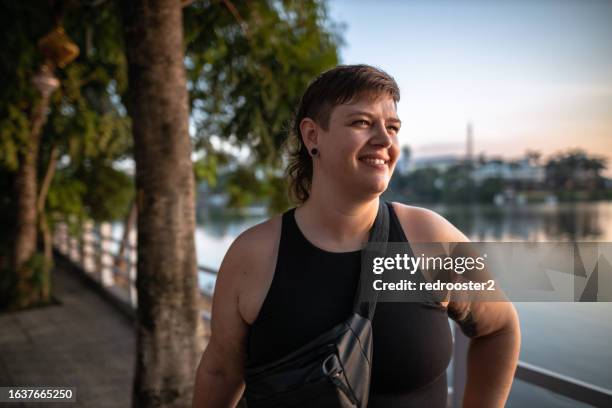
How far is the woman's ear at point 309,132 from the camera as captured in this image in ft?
3.76

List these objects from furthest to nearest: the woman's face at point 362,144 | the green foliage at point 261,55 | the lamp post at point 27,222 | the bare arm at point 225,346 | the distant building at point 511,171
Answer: the distant building at point 511,171 < the lamp post at point 27,222 < the green foliage at point 261,55 < the bare arm at point 225,346 < the woman's face at point 362,144

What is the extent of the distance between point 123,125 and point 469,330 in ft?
27.7

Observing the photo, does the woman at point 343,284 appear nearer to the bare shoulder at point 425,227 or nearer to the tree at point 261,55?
the bare shoulder at point 425,227

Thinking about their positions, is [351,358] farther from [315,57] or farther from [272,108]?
[315,57]

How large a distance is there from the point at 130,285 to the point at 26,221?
215 centimetres

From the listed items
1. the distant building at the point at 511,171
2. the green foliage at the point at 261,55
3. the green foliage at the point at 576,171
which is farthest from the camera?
the distant building at the point at 511,171

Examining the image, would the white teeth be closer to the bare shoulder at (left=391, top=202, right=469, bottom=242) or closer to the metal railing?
the bare shoulder at (left=391, top=202, right=469, bottom=242)

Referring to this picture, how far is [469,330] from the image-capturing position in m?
1.18

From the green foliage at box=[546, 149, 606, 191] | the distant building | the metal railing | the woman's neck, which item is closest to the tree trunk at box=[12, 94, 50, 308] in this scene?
the metal railing

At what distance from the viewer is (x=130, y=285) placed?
19.2ft

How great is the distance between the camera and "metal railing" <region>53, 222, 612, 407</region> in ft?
5.03

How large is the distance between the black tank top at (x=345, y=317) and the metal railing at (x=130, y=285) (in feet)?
2.52

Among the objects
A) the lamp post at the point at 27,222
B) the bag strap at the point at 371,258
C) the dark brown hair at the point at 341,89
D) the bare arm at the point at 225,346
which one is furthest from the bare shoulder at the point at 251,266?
the lamp post at the point at 27,222

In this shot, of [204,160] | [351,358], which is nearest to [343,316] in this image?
[351,358]
